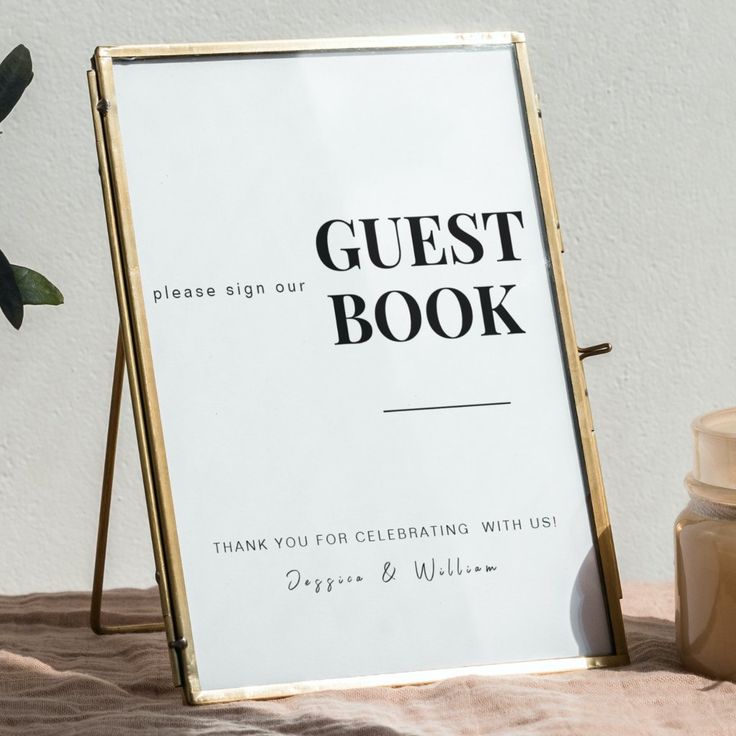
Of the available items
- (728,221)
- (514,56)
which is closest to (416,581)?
(514,56)

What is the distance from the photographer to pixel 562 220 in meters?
1.20

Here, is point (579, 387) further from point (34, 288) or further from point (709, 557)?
point (34, 288)

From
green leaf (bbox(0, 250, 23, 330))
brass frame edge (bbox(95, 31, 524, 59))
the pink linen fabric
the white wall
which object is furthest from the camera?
the white wall

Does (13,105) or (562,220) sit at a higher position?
(13,105)

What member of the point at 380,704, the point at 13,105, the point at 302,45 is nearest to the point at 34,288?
the point at 13,105

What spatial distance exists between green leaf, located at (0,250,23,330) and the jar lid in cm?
64

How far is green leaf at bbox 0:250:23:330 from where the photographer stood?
3.01 ft

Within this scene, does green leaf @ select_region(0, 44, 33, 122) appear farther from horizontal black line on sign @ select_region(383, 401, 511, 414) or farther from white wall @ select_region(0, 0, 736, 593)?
horizontal black line on sign @ select_region(383, 401, 511, 414)

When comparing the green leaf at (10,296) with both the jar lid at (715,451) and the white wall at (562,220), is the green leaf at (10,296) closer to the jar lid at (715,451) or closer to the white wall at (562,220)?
the white wall at (562,220)

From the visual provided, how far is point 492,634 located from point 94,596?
0.40 metres

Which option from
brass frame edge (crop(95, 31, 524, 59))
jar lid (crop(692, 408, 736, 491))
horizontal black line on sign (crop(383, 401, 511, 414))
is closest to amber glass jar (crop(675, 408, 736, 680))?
jar lid (crop(692, 408, 736, 491))

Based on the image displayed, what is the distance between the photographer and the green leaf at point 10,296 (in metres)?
0.92

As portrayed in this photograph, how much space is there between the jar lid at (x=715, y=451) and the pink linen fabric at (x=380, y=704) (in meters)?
0.16

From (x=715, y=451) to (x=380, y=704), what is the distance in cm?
33
